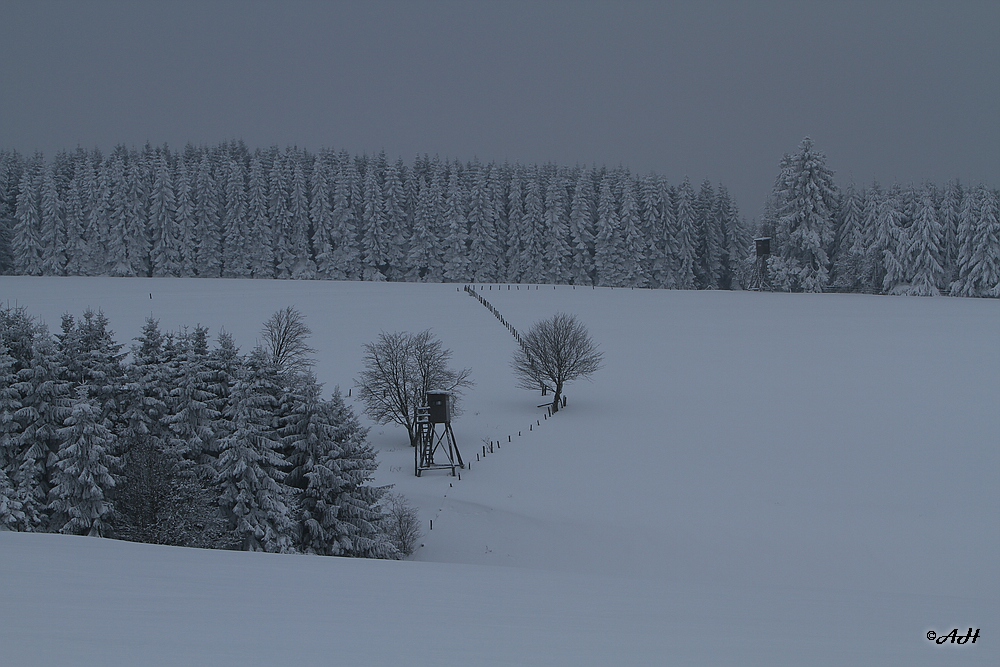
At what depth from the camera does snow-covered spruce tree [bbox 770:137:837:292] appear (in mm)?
77938

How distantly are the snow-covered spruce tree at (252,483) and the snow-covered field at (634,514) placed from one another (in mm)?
5002

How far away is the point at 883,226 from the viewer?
74500mm

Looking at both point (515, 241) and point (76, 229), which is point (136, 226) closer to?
point (76, 229)

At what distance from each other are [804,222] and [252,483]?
71.0 m

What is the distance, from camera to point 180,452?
2067cm

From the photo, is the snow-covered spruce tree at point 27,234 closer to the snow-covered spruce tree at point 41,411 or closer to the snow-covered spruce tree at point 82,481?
the snow-covered spruce tree at point 41,411

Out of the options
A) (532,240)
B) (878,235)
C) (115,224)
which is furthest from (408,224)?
(878,235)

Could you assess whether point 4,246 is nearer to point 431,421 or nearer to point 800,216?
point 431,421

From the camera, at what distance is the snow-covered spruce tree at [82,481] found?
18500 mm

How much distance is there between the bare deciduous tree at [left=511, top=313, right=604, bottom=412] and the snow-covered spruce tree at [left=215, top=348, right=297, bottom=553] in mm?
21851

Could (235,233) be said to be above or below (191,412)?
above

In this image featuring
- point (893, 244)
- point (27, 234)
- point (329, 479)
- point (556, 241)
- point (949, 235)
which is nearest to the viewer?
point (329, 479)

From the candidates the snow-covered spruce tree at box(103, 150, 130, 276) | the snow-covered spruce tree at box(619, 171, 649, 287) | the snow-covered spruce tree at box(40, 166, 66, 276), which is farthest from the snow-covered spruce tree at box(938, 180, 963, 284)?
the snow-covered spruce tree at box(40, 166, 66, 276)

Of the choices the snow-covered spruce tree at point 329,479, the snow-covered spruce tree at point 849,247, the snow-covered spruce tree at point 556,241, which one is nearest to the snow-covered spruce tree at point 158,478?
the snow-covered spruce tree at point 329,479
